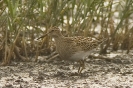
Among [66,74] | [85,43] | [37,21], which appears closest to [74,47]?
[85,43]

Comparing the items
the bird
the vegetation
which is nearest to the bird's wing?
the bird

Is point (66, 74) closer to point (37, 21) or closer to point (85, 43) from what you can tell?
point (85, 43)

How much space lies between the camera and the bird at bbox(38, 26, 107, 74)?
19.0ft

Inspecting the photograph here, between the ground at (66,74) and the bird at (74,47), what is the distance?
0.65ft

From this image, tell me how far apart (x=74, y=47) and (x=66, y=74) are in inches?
14.1

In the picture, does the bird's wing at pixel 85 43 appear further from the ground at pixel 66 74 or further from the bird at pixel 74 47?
the ground at pixel 66 74

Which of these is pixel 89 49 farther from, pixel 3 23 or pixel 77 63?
pixel 3 23

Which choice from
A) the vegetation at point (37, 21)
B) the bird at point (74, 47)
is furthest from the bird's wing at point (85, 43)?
the vegetation at point (37, 21)

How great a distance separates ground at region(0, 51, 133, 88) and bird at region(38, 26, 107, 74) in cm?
20

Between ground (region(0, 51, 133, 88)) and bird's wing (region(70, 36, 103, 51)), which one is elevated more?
bird's wing (region(70, 36, 103, 51))

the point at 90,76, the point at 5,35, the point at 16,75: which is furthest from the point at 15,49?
the point at 90,76

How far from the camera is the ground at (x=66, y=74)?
206 inches

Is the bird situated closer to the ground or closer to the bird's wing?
the bird's wing

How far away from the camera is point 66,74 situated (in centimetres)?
578
